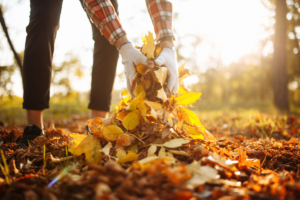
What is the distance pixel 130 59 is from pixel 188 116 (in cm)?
59

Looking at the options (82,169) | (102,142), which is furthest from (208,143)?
(82,169)

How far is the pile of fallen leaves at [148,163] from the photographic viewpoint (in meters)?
0.65

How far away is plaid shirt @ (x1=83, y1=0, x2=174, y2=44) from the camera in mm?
1333

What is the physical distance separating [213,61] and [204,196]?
22.1 m

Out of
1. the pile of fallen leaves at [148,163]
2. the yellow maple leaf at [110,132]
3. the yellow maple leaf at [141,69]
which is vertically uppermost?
the yellow maple leaf at [141,69]

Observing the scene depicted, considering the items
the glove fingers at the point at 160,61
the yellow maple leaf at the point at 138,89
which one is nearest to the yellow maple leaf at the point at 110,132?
the yellow maple leaf at the point at 138,89

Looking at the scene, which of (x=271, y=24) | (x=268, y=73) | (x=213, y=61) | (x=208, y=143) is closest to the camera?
(x=208, y=143)

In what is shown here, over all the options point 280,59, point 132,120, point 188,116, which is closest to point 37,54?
point 132,120

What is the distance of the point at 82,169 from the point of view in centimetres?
91

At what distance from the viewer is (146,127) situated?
3.73ft

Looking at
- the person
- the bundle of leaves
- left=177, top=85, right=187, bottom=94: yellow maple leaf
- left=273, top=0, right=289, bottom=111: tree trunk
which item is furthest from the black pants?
left=273, top=0, right=289, bottom=111: tree trunk

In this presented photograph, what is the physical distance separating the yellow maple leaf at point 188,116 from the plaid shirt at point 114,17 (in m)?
0.60

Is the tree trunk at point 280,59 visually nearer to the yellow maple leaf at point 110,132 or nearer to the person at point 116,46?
the person at point 116,46

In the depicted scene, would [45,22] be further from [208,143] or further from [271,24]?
[271,24]
